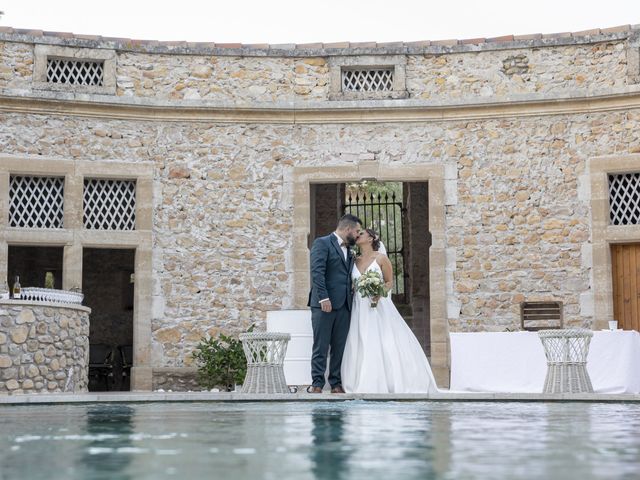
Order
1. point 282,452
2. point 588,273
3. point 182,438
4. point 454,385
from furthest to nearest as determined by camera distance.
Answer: point 588,273, point 454,385, point 182,438, point 282,452

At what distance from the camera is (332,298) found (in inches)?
373

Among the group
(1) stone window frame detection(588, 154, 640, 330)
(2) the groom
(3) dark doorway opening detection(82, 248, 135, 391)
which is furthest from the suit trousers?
(3) dark doorway opening detection(82, 248, 135, 391)

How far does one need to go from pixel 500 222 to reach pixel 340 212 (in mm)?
5823

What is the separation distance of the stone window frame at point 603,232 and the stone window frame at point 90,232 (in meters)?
5.63

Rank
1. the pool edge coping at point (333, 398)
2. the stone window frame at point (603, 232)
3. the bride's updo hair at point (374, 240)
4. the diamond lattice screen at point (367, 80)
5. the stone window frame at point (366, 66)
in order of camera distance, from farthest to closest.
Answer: the diamond lattice screen at point (367, 80), the stone window frame at point (366, 66), the stone window frame at point (603, 232), the bride's updo hair at point (374, 240), the pool edge coping at point (333, 398)

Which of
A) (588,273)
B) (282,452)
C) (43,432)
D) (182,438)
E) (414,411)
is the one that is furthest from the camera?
(588,273)

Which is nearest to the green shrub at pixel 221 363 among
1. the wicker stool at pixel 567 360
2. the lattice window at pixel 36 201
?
the lattice window at pixel 36 201

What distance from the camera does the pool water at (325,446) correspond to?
118 inches

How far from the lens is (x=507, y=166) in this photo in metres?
13.9

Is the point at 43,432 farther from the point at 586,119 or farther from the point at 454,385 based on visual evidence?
the point at 586,119

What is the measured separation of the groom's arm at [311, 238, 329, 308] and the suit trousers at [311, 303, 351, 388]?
0.58 ft

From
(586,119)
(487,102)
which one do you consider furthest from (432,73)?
(586,119)

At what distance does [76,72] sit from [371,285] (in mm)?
6531

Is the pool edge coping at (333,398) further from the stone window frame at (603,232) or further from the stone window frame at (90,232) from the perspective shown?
the stone window frame at (603,232)
